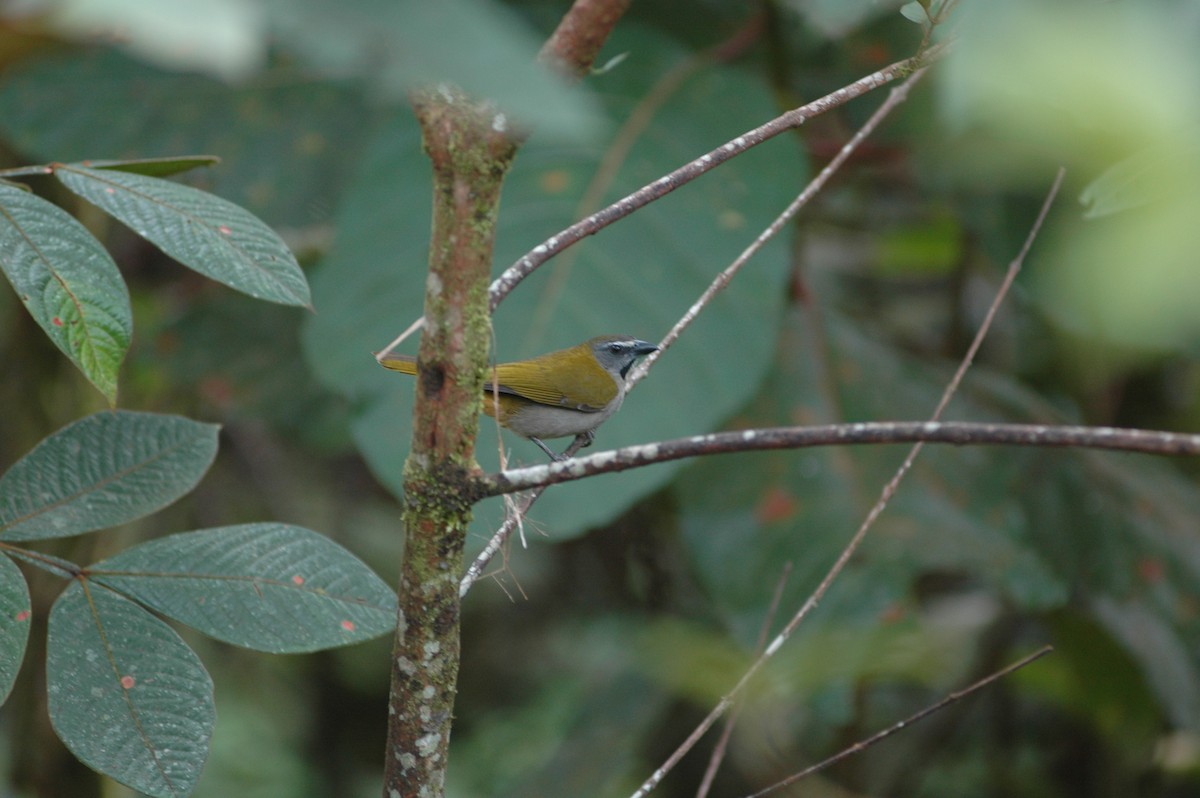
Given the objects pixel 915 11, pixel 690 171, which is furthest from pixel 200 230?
pixel 915 11

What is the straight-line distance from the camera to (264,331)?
4.03 m

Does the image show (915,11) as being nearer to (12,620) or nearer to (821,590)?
(821,590)

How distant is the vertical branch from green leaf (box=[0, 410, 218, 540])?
16.1 inches

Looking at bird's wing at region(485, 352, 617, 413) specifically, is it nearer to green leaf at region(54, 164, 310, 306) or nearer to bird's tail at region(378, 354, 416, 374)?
bird's tail at region(378, 354, 416, 374)

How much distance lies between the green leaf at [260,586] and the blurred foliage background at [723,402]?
1169 mm

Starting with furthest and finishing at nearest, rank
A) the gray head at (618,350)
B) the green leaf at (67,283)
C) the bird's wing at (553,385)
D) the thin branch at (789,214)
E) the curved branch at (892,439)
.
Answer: the gray head at (618,350)
the bird's wing at (553,385)
the thin branch at (789,214)
the green leaf at (67,283)
the curved branch at (892,439)

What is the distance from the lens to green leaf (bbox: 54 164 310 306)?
122 cm

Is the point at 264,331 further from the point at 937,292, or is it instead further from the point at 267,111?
the point at 937,292

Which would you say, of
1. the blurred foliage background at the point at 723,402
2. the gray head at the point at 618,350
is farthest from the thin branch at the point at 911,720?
the gray head at the point at 618,350

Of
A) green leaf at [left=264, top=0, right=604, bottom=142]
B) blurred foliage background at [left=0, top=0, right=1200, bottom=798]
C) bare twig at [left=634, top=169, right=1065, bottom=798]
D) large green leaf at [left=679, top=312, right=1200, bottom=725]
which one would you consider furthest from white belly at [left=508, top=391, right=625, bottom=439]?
green leaf at [left=264, top=0, right=604, bottom=142]

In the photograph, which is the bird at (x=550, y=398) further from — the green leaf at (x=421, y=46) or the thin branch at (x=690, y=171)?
the green leaf at (x=421, y=46)

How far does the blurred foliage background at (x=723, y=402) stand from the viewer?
3.03 meters

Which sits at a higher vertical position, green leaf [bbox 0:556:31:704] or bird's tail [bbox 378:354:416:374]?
bird's tail [bbox 378:354:416:374]

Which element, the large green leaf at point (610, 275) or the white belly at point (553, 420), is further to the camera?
the large green leaf at point (610, 275)
